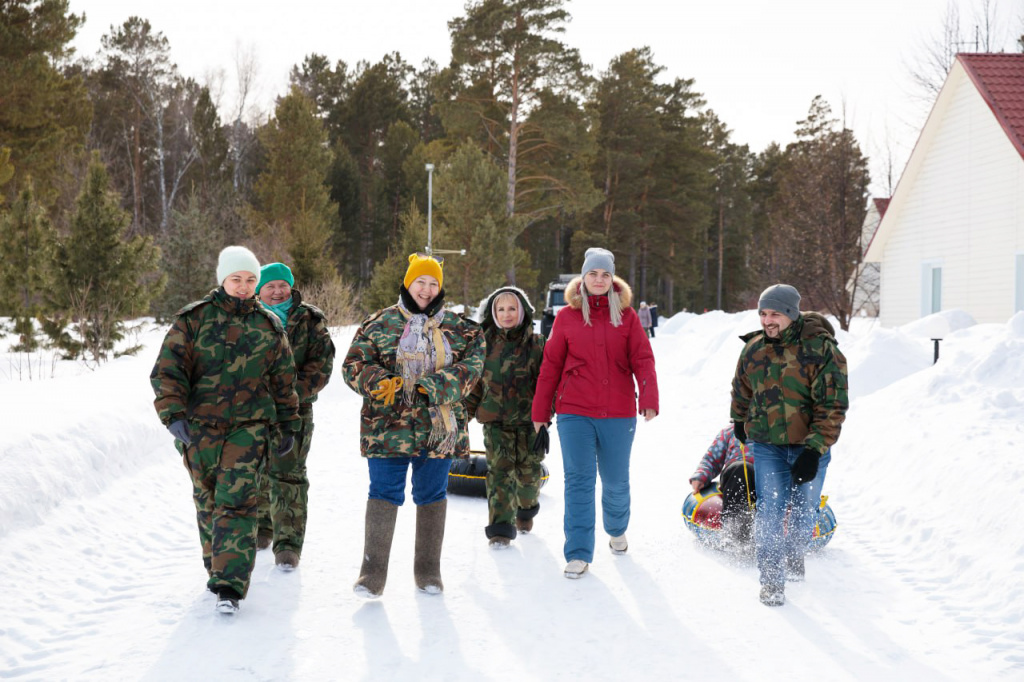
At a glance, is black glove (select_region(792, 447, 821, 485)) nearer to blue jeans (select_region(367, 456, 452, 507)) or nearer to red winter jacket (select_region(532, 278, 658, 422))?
red winter jacket (select_region(532, 278, 658, 422))

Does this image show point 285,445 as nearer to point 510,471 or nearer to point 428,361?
point 428,361

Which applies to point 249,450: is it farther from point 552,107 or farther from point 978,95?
point 552,107

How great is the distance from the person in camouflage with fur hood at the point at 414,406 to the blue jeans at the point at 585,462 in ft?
2.65

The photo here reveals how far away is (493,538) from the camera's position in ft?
19.3

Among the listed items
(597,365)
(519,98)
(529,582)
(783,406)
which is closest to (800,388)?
(783,406)

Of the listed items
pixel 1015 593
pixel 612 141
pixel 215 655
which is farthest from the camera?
pixel 612 141

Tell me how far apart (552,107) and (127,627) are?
125 ft

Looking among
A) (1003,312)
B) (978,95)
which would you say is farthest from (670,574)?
(978,95)

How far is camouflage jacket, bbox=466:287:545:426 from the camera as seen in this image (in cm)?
604

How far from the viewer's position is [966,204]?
57.5ft

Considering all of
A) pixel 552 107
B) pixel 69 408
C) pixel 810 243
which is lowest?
pixel 69 408

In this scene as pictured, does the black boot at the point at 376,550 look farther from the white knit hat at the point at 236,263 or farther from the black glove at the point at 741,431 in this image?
the black glove at the point at 741,431

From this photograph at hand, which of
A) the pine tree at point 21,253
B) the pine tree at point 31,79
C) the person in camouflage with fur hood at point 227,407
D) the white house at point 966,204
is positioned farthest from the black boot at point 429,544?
the pine tree at point 31,79

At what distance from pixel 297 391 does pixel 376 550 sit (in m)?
1.19
